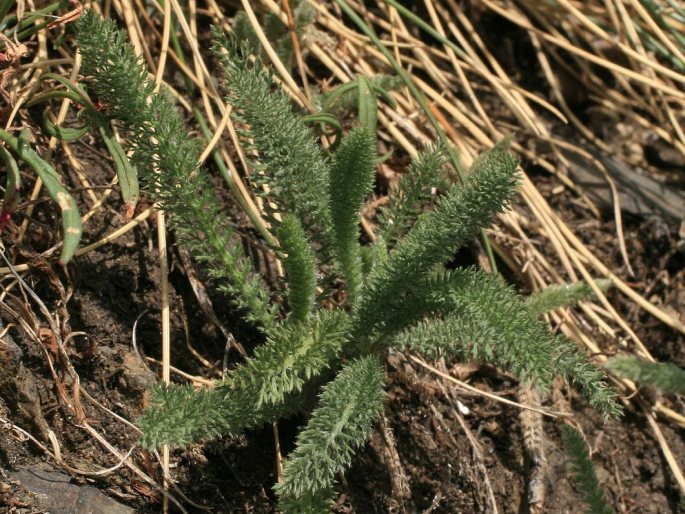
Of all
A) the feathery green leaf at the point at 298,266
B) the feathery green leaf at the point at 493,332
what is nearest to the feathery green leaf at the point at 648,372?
the feathery green leaf at the point at 493,332

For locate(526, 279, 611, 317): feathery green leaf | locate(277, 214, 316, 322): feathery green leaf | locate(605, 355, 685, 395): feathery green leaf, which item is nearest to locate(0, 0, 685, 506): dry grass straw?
locate(526, 279, 611, 317): feathery green leaf

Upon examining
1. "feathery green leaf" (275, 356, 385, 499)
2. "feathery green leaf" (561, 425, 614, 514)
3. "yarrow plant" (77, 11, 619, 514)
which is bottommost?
"feathery green leaf" (561, 425, 614, 514)

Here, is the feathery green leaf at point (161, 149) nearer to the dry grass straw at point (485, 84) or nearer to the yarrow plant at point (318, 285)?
the yarrow plant at point (318, 285)

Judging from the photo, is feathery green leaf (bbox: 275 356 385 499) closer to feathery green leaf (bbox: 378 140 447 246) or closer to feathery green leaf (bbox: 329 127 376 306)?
feathery green leaf (bbox: 329 127 376 306)

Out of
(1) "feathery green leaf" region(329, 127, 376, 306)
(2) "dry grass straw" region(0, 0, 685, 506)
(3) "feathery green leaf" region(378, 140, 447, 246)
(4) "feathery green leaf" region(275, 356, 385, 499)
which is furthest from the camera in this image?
(2) "dry grass straw" region(0, 0, 685, 506)

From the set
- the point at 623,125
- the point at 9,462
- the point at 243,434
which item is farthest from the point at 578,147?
the point at 9,462

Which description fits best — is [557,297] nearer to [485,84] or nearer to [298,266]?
[298,266]
